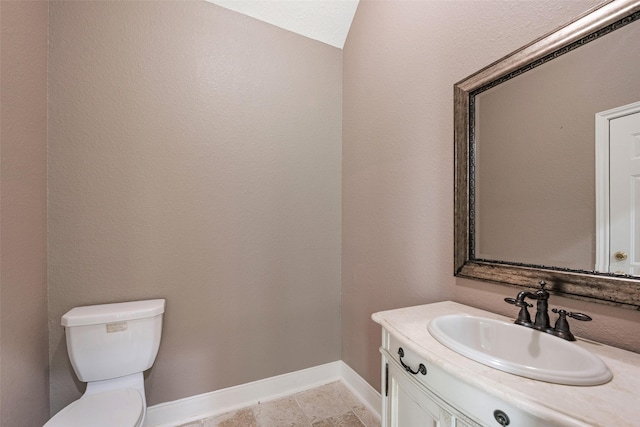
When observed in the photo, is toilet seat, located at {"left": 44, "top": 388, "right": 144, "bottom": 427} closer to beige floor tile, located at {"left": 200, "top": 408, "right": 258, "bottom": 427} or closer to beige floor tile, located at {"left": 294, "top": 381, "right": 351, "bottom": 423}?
beige floor tile, located at {"left": 200, "top": 408, "right": 258, "bottom": 427}

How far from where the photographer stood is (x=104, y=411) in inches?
43.8

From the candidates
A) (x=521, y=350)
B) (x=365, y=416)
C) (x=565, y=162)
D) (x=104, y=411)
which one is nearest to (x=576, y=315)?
(x=521, y=350)

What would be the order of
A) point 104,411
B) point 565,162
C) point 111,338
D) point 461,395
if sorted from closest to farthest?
1. point 461,395
2. point 565,162
3. point 104,411
4. point 111,338

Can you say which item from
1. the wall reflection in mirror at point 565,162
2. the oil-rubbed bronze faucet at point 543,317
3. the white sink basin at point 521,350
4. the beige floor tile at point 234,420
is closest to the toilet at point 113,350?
the beige floor tile at point 234,420

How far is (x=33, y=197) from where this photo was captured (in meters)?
1.25

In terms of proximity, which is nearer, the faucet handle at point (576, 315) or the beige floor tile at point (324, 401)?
the faucet handle at point (576, 315)

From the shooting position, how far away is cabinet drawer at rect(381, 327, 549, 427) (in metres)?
0.56

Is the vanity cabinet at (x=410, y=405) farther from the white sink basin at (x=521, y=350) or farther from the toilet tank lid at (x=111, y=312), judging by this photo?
the toilet tank lid at (x=111, y=312)

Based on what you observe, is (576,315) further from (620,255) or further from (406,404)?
(406,404)

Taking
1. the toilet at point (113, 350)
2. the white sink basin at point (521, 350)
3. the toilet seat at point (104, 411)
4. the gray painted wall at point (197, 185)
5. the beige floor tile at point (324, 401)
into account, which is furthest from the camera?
the beige floor tile at point (324, 401)

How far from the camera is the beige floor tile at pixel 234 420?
158 centimetres

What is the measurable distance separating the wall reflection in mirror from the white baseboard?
4.42ft

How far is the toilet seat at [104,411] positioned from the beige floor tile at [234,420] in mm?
579

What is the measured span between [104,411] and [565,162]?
82.1 inches
